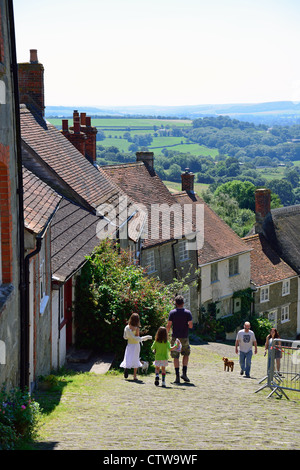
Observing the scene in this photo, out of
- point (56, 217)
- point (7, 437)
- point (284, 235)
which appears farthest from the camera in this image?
point (284, 235)

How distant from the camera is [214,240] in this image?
35.6m

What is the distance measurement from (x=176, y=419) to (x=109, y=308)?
7.12m

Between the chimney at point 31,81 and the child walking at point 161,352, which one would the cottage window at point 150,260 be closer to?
the chimney at point 31,81

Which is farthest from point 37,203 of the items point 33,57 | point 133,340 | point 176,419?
point 33,57

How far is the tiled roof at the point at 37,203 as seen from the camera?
10568 mm

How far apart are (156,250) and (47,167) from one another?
11.1 meters

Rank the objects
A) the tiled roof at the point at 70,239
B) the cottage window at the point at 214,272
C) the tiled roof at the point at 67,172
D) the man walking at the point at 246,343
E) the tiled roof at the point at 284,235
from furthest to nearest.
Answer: the tiled roof at the point at 284,235
the cottage window at the point at 214,272
the tiled roof at the point at 67,172
the man walking at the point at 246,343
the tiled roof at the point at 70,239

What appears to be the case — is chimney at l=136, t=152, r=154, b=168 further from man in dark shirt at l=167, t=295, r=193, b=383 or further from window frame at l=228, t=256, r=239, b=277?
man in dark shirt at l=167, t=295, r=193, b=383

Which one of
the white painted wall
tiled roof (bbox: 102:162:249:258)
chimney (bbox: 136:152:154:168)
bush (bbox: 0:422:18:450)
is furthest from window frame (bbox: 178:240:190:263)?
bush (bbox: 0:422:18:450)

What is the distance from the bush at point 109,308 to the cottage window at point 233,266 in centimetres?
1917

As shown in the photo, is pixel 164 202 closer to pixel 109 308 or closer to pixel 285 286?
pixel 285 286

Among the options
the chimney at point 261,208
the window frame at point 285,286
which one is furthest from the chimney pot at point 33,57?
the window frame at point 285,286

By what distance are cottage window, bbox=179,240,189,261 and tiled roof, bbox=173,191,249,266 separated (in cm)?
130
